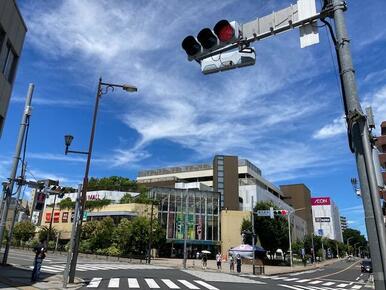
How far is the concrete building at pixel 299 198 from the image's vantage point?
127500 mm

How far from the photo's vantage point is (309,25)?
17.5 feet

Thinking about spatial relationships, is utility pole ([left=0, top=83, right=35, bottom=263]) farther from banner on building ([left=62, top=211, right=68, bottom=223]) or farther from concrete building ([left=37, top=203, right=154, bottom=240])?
banner on building ([left=62, top=211, right=68, bottom=223])

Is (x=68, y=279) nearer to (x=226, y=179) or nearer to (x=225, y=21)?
(x=225, y=21)

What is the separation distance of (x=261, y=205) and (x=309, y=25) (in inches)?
2141

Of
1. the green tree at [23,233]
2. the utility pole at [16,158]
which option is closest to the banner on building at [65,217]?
the green tree at [23,233]

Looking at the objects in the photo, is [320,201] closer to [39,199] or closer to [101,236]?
[101,236]

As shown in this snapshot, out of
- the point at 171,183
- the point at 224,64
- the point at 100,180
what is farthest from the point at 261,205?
the point at 224,64

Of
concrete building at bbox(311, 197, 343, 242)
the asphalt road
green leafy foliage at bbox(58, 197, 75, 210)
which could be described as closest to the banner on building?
green leafy foliage at bbox(58, 197, 75, 210)

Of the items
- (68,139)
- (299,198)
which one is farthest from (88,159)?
(299,198)

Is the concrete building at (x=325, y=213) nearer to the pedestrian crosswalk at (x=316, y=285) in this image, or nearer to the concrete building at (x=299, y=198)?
the concrete building at (x=299, y=198)

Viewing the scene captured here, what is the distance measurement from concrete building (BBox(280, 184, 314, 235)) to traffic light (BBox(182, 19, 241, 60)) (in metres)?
128

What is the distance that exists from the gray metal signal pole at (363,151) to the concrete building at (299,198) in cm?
12789

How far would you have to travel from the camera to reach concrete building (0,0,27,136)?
1572cm

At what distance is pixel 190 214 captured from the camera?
65375 millimetres
